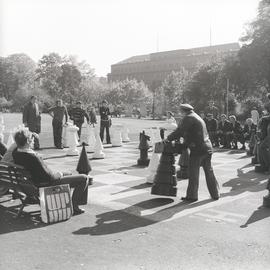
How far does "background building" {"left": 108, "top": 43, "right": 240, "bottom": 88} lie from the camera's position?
125750 mm

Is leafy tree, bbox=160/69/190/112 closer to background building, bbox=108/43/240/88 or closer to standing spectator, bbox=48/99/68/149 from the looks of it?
background building, bbox=108/43/240/88

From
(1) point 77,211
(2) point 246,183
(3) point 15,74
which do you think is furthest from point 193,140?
(3) point 15,74

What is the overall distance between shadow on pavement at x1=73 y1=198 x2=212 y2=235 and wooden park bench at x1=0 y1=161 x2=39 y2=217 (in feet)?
3.23

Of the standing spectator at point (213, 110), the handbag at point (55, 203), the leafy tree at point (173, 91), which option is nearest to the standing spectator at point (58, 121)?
the handbag at point (55, 203)

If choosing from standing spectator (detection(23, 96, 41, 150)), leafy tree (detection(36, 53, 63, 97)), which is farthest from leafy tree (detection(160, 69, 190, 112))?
standing spectator (detection(23, 96, 41, 150))

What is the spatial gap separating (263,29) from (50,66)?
159 feet

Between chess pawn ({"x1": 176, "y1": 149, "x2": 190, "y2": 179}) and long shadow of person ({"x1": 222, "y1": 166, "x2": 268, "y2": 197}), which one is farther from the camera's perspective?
chess pawn ({"x1": 176, "y1": 149, "x2": 190, "y2": 179})

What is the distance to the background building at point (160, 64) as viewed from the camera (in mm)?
125750

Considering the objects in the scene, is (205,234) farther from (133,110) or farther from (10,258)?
(133,110)

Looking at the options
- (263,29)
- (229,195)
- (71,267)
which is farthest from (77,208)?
(263,29)

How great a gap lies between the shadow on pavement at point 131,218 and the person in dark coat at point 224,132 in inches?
399

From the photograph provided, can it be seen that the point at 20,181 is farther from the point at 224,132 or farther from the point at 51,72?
the point at 51,72

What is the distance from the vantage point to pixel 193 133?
744 cm

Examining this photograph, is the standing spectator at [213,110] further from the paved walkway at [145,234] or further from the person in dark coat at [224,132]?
the paved walkway at [145,234]
